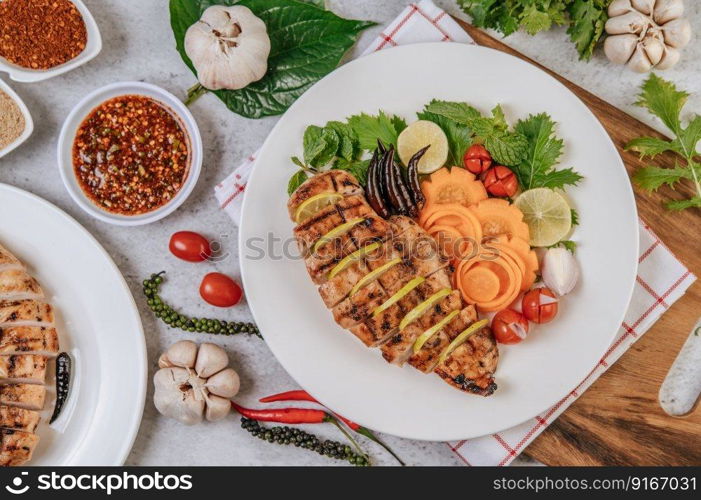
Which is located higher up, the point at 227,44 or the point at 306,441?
the point at 227,44

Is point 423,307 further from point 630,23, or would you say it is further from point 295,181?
point 630,23

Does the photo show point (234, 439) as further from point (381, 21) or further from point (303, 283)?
point (381, 21)

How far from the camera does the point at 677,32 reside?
12.3 ft

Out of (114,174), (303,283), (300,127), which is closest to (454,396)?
(303,283)

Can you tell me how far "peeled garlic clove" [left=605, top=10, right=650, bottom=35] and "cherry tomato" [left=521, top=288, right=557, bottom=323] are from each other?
1.63m

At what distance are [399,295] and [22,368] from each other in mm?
2410

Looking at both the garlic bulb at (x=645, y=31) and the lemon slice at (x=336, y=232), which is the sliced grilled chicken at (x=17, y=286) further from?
the garlic bulb at (x=645, y=31)

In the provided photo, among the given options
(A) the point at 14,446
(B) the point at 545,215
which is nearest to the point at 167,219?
(A) the point at 14,446

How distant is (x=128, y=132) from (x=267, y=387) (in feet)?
6.28

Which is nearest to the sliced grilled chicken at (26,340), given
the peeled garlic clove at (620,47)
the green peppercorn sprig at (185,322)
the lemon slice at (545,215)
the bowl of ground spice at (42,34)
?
the green peppercorn sprig at (185,322)

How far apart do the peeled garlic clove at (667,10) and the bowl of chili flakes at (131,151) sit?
9.78 ft

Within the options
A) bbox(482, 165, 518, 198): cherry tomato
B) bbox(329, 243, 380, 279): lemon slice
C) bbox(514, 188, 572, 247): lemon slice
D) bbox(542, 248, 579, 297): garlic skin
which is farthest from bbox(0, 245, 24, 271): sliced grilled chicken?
bbox(542, 248, 579, 297): garlic skin

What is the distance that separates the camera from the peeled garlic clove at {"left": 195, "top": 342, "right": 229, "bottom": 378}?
398cm

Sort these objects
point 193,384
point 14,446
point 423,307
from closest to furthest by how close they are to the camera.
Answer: point 423,307
point 14,446
point 193,384
